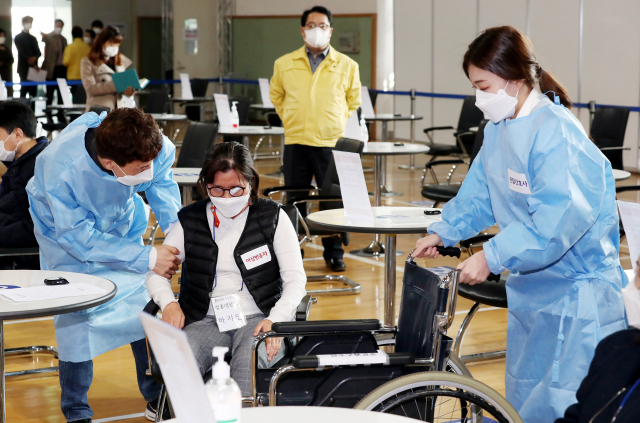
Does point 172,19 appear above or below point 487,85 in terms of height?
above

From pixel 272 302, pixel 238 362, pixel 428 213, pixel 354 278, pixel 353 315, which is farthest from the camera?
pixel 354 278

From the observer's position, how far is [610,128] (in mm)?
6398

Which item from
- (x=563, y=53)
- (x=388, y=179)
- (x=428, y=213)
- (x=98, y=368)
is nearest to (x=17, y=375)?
(x=98, y=368)

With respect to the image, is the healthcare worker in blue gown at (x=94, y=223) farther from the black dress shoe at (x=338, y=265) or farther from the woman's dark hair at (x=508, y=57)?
the black dress shoe at (x=338, y=265)

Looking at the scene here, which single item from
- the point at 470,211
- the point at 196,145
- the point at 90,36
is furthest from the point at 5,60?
the point at 470,211

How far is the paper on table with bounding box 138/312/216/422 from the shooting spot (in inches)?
43.3

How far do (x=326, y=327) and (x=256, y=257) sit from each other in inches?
20.1

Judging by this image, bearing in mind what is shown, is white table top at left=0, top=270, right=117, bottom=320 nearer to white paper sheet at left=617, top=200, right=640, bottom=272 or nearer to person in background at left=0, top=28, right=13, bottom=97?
white paper sheet at left=617, top=200, right=640, bottom=272

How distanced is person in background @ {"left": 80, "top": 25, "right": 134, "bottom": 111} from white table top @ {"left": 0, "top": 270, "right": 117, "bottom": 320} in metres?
4.77

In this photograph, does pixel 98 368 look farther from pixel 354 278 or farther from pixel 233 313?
pixel 354 278

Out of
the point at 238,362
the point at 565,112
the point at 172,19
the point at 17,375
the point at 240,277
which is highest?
the point at 172,19

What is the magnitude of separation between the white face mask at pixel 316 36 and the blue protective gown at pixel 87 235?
257 centimetres

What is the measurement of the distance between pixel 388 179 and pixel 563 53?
2.69 m

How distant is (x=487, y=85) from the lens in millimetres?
2211
